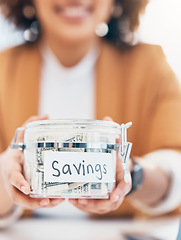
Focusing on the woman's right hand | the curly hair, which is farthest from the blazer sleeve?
Result: the woman's right hand

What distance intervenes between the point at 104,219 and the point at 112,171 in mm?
417

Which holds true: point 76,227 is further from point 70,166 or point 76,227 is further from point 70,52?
point 70,52

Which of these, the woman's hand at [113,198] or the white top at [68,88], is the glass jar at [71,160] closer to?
the woman's hand at [113,198]

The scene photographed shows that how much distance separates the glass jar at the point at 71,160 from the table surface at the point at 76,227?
0.22 metres

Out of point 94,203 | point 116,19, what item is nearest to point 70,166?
point 94,203

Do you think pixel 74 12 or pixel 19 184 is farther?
pixel 74 12

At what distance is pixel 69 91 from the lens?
0.94 metres

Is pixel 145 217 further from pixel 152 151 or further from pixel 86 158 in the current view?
pixel 86 158

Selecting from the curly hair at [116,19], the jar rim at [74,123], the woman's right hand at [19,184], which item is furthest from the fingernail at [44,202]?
the curly hair at [116,19]

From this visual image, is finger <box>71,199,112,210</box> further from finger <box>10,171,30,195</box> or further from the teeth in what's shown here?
the teeth

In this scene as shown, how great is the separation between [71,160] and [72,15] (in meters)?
0.57

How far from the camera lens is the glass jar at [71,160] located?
16.2 inches

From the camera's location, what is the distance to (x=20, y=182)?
1.40 feet

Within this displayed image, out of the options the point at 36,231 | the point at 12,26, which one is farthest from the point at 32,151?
the point at 12,26
